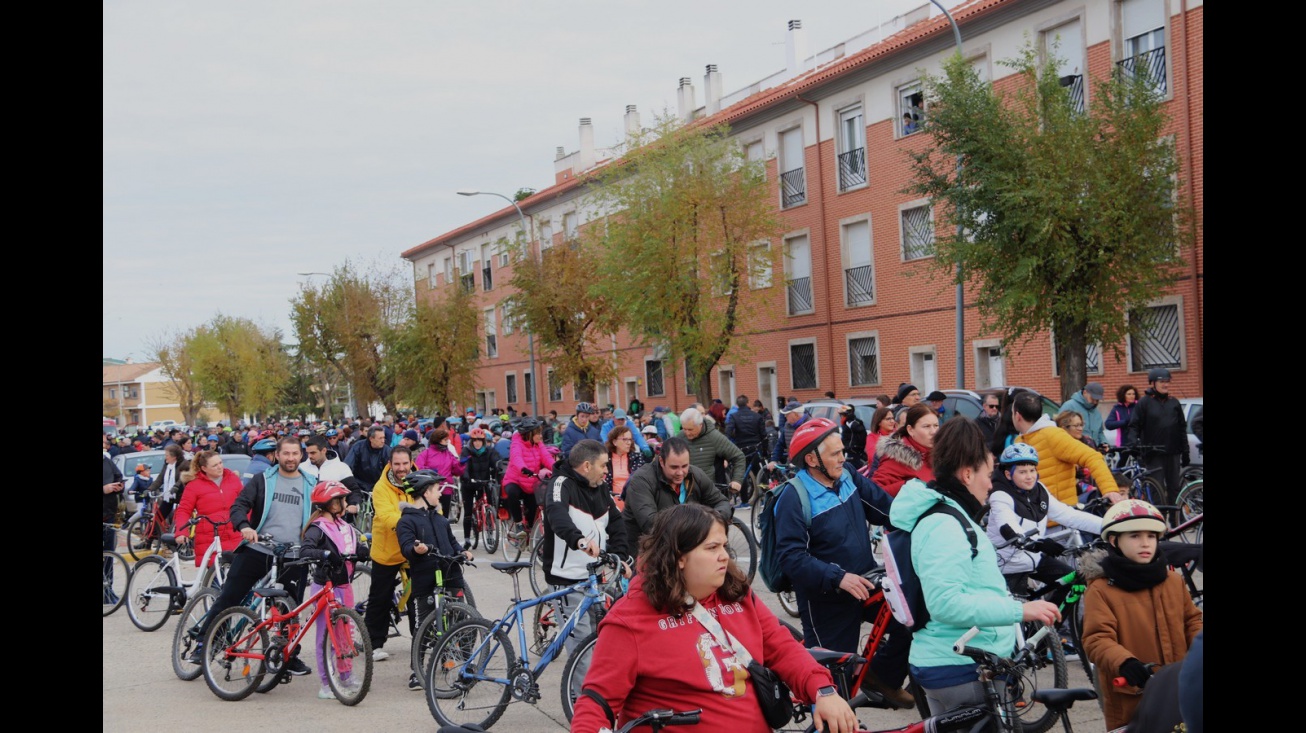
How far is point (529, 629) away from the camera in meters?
7.70

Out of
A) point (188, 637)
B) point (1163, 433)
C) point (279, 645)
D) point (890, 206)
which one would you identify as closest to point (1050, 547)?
point (279, 645)

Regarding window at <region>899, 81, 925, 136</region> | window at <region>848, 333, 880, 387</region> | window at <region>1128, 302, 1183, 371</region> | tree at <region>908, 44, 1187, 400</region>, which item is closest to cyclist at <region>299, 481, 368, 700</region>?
tree at <region>908, 44, 1187, 400</region>

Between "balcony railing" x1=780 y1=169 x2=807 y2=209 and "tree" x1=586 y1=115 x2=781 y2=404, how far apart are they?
1.37 m

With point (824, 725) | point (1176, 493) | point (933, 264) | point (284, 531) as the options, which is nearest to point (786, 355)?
point (933, 264)

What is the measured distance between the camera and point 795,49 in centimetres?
4012

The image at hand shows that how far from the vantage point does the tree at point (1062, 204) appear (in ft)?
65.3

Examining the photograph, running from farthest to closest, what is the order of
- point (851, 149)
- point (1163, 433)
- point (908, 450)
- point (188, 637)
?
point (851, 149) < point (1163, 433) < point (188, 637) < point (908, 450)

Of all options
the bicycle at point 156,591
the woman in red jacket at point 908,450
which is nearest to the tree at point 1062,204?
the woman in red jacket at point 908,450

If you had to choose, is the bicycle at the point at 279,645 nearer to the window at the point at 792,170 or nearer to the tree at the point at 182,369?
the window at the point at 792,170

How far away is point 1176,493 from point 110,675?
11295mm

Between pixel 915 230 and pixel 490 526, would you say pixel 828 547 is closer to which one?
pixel 490 526

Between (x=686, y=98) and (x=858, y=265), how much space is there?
57.9ft

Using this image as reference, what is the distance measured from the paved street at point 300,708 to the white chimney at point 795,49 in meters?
32.4

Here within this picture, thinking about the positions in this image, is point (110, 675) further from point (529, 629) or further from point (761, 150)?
point (761, 150)
